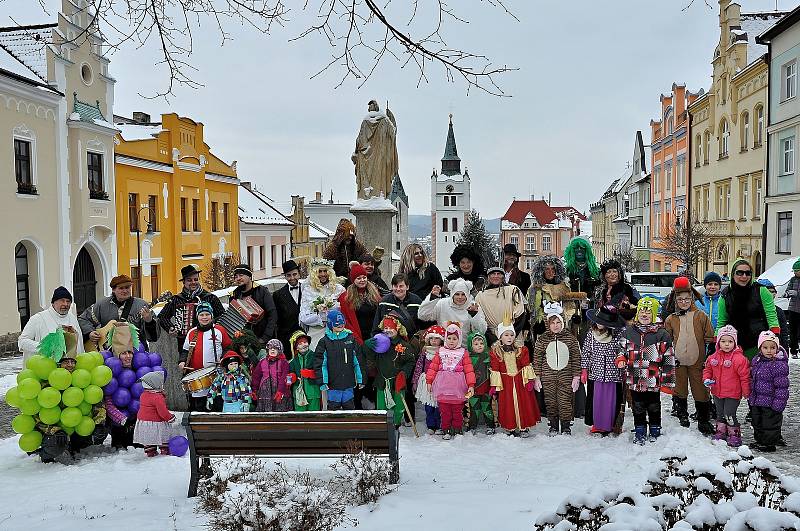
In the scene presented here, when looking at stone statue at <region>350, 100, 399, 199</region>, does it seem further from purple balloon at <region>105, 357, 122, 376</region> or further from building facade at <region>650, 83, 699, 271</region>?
building facade at <region>650, 83, 699, 271</region>

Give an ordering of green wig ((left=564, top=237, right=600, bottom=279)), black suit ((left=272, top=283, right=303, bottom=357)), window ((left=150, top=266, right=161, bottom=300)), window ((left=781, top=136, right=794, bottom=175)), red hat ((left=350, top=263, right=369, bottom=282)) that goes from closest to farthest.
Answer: red hat ((left=350, top=263, right=369, bottom=282)) → black suit ((left=272, top=283, right=303, bottom=357)) → green wig ((left=564, top=237, right=600, bottom=279)) → window ((left=781, top=136, right=794, bottom=175)) → window ((left=150, top=266, right=161, bottom=300))

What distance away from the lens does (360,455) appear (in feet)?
17.8

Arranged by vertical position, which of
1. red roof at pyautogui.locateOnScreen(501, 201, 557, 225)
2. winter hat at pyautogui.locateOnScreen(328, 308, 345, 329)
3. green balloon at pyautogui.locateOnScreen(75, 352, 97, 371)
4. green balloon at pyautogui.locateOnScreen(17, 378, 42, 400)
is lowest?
green balloon at pyautogui.locateOnScreen(17, 378, 42, 400)

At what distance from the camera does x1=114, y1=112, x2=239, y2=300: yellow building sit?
92.1 ft

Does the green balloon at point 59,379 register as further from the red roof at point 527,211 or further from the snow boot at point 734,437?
the red roof at point 527,211

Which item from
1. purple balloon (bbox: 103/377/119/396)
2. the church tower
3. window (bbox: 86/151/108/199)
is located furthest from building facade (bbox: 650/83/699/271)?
the church tower

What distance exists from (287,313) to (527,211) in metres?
109

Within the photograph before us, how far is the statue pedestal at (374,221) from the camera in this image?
38.4 feet

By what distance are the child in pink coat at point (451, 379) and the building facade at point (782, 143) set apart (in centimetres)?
2119

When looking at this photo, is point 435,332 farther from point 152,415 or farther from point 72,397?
point 72,397

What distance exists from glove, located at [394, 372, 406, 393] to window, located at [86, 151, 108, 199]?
1888cm

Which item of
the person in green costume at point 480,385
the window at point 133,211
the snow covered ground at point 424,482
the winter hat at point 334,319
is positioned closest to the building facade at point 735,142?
the person in green costume at point 480,385

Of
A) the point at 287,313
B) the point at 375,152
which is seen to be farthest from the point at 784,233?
the point at 287,313

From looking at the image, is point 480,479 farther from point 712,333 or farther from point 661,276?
point 661,276
